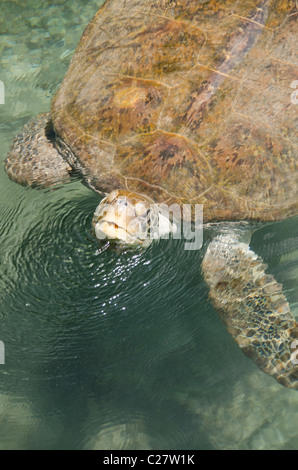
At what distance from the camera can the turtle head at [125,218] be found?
3.09 metres

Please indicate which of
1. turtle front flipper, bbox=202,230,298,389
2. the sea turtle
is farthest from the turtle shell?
turtle front flipper, bbox=202,230,298,389

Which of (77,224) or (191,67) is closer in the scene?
(191,67)

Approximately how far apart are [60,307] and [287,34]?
2.50 meters

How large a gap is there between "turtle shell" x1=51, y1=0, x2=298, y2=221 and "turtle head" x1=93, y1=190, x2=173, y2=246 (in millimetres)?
117

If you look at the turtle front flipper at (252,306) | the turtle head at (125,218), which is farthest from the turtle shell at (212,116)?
the turtle front flipper at (252,306)

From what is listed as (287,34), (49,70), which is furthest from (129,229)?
(49,70)

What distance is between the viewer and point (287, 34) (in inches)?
122

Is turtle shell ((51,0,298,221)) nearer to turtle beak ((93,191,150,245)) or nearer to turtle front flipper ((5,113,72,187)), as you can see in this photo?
turtle beak ((93,191,150,245))

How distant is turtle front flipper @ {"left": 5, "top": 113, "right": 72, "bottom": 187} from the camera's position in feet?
12.5

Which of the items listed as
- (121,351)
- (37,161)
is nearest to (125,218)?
(121,351)

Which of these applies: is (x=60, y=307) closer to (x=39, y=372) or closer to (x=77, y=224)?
(x=39, y=372)

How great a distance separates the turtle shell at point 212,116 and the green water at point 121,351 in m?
0.60

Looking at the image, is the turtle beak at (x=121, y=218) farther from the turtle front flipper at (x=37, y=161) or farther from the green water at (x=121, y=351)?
the turtle front flipper at (x=37, y=161)

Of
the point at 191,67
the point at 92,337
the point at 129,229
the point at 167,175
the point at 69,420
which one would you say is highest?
the point at 191,67
